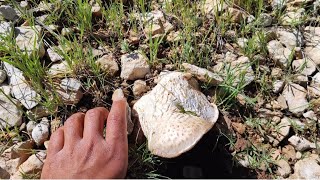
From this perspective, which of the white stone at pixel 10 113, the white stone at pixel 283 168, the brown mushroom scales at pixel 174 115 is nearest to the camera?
the brown mushroom scales at pixel 174 115

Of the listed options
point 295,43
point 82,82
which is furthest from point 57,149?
point 295,43

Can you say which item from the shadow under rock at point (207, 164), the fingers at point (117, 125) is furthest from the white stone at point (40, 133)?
the shadow under rock at point (207, 164)

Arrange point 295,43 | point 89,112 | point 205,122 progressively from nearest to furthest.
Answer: point 205,122 < point 89,112 < point 295,43

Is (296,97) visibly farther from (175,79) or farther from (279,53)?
(175,79)

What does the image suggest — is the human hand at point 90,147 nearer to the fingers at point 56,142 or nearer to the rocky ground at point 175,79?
the fingers at point 56,142

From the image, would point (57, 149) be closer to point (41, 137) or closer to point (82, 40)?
point (41, 137)

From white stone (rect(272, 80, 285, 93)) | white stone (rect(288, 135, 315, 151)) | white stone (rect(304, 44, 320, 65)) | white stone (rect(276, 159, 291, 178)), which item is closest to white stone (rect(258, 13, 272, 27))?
white stone (rect(304, 44, 320, 65))

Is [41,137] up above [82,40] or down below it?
below

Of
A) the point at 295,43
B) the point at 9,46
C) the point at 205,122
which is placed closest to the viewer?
the point at 205,122

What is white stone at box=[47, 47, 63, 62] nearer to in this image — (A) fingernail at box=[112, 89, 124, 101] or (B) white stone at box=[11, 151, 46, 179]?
(A) fingernail at box=[112, 89, 124, 101]
